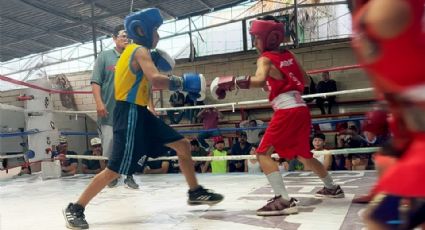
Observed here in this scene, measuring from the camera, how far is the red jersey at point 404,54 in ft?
2.13

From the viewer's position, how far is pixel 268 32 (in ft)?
6.14

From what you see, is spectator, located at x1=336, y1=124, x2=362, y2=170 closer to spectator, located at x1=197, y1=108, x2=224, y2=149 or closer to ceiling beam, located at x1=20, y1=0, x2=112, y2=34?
spectator, located at x1=197, y1=108, x2=224, y2=149

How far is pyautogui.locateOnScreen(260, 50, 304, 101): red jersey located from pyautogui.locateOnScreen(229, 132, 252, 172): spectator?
2.31 metres

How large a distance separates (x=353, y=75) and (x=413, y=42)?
208 inches

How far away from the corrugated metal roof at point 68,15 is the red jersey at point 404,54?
6477mm

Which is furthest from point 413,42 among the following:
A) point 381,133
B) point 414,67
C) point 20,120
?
point 20,120

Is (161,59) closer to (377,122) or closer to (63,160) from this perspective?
(377,122)


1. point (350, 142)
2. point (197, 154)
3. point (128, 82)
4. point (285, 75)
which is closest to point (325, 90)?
point (350, 142)

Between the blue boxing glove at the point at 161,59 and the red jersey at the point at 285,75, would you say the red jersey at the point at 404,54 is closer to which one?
the red jersey at the point at 285,75

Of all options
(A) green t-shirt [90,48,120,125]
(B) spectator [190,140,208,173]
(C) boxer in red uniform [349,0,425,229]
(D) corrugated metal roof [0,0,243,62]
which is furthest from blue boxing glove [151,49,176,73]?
(D) corrugated metal roof [0,0,243,62]

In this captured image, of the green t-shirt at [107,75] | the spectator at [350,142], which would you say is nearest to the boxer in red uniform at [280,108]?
the green t-shirt at [107,75]

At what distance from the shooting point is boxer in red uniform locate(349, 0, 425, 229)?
0.64 metres

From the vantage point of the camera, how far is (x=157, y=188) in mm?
2916

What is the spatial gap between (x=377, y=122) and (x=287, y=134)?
1.00m
